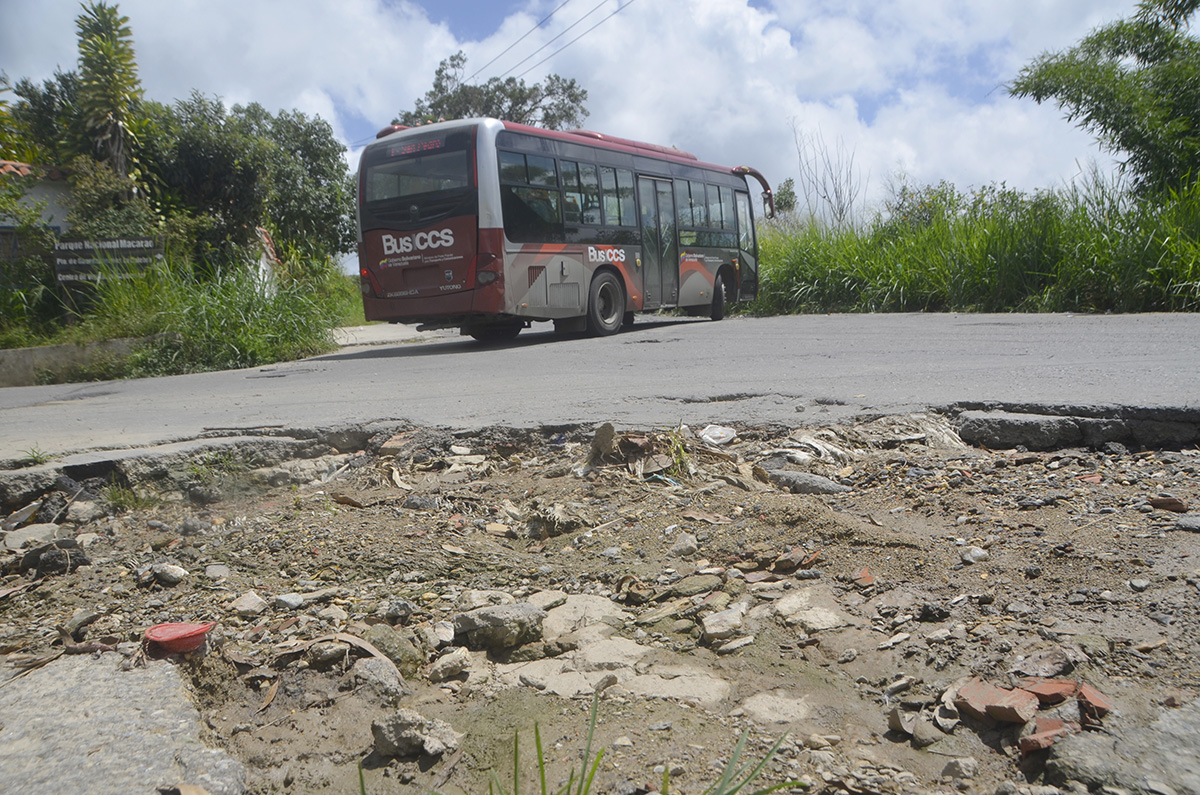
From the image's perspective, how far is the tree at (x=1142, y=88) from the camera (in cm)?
1464

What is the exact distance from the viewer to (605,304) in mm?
11438

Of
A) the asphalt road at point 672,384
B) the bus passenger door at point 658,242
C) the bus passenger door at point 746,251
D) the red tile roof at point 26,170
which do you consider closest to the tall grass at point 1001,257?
the bus passenger door at point 746,251

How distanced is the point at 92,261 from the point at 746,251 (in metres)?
9.58

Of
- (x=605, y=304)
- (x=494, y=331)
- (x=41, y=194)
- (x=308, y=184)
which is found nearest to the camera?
(x=605, y=304)

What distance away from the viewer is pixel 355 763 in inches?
68.1

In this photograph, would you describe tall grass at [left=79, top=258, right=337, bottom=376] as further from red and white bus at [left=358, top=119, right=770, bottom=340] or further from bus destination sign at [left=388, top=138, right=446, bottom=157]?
bus destination sign at [left=388, top=138, right=446, bottom=157]

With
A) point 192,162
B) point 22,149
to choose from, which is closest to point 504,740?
point 22,149

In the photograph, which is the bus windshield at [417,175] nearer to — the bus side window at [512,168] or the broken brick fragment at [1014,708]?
the bus side window at [512,168]

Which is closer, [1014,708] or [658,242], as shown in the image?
[1014,708]

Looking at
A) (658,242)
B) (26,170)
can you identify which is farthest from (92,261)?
(658,242)

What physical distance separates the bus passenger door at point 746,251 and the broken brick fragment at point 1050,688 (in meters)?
12.7

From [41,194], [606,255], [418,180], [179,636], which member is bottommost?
[179,636]

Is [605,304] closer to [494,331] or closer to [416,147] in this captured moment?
[494,331]

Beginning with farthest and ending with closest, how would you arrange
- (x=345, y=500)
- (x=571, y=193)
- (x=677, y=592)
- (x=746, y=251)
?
(x=746, y=251)
(x=571, y=193)
(x=345, y=500)
(x=677, y=592)
